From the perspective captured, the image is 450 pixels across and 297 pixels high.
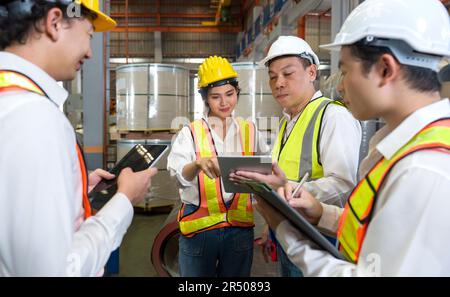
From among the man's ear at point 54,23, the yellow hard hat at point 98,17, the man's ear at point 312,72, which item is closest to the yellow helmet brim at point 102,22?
the yellow hard hat at point 98,17

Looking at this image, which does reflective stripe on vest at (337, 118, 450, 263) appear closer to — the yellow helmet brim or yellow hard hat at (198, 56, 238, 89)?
the yellow helmet brim

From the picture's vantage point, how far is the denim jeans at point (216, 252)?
2.48 metres

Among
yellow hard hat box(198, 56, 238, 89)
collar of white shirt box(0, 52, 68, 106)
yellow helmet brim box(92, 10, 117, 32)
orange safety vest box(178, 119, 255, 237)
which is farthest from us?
yellow hard hat box(198, 56, 238, 89)

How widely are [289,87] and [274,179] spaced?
0.78m

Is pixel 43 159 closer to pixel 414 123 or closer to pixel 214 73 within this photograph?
pixel 414 123

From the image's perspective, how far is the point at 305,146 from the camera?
211cm

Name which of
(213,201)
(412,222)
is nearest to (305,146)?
(213,201)

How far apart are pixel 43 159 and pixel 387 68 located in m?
0.99

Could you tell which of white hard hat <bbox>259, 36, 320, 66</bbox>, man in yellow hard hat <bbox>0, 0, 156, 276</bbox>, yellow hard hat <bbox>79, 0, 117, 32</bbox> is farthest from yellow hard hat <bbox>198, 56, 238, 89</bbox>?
man in yellow hard hat <bbox>0, 0, 156, 276</bbox>

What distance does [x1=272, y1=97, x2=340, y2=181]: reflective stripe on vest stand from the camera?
208 cm

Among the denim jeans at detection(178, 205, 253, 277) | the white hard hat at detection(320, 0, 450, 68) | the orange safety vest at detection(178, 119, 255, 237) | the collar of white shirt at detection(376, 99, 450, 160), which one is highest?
the white hard hat at detection(320, 0, 450, 68)

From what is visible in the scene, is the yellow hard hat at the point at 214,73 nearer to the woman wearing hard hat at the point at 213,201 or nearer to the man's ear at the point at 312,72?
the woman wearing hard hat at the point at 213,201

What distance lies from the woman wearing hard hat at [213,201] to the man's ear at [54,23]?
1.31 m
